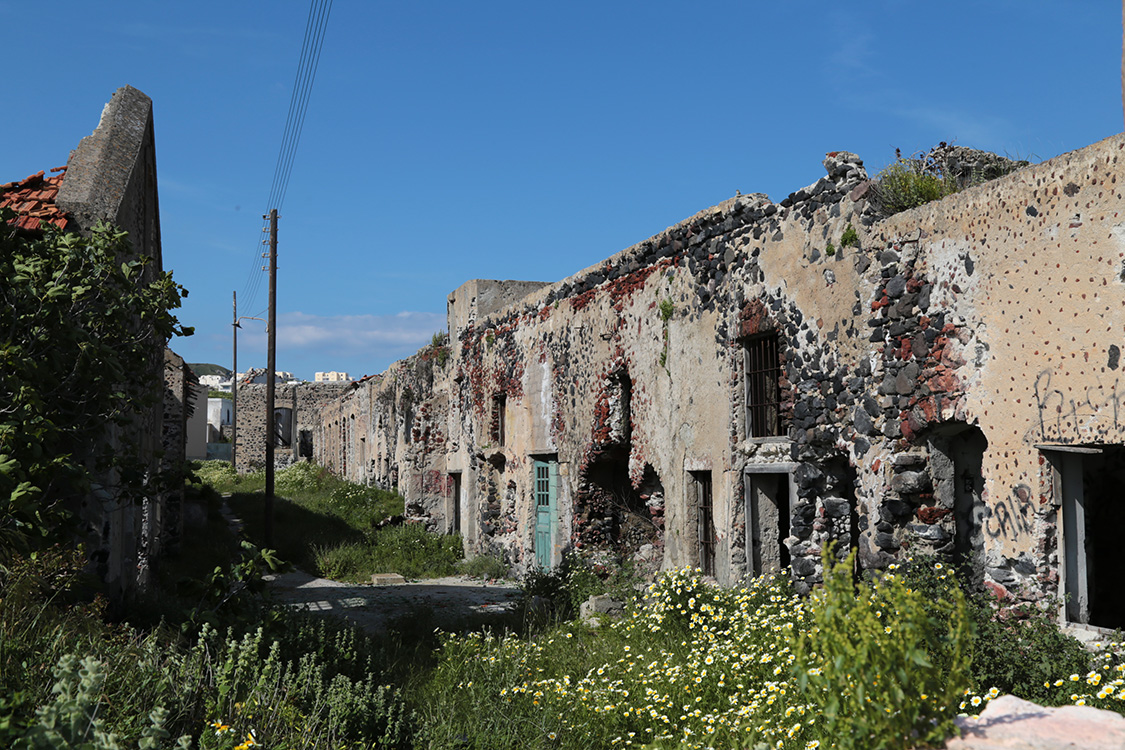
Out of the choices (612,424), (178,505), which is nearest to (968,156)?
(612,424)

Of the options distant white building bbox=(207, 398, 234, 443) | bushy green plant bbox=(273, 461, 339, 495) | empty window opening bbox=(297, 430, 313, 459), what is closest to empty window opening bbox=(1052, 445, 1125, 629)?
bushy green plant bbox=(273, 461, 339, 495)

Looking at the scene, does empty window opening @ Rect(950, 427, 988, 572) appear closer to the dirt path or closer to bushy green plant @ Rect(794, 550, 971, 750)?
bushy green plant @ Rect(794, 550, 971, 750)

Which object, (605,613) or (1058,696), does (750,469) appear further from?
(1058,696)

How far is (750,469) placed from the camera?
9961mm

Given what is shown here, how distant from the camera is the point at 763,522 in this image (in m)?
10.1

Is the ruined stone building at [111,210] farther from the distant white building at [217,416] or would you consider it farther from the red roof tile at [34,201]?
the distant white building at [217,416]

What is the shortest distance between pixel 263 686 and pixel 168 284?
3.48 metres

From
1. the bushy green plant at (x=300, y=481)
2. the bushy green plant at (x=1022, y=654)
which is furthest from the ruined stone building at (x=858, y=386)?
the bushy green plant at (x=300, y=481)

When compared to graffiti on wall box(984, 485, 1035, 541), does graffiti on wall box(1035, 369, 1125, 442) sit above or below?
above

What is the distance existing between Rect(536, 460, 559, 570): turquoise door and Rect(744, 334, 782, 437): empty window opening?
553 cm

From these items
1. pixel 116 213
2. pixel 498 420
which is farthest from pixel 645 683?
pixel 498 420

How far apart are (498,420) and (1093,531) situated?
39.0 ft

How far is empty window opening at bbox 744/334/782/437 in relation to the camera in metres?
9.86

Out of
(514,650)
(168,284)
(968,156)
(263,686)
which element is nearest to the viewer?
(263,686)
